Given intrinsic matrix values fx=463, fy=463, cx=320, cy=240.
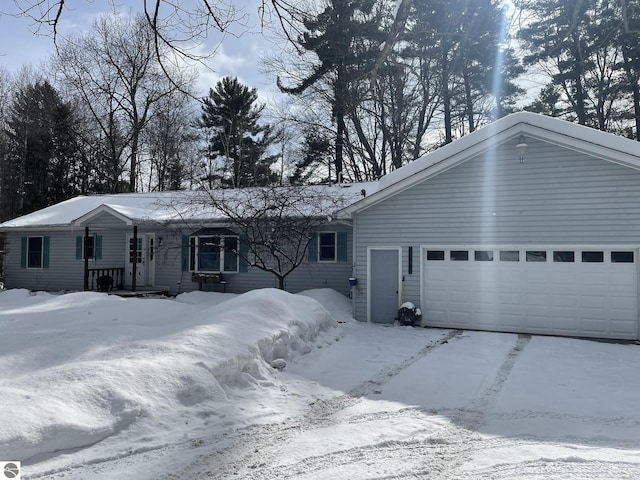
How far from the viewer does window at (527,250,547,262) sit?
10.5 metres

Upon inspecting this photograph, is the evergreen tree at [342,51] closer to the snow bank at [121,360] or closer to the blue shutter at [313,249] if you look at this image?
the snow bank at [121,360]

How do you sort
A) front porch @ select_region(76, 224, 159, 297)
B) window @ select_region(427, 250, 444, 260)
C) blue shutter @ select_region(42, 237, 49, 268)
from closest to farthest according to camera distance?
window @ select_region(427, 250, 444, 260) < front porch @ select_region(76, 224, 159, 297) < blue shutter @ select_region(42, 237, 49, 268)

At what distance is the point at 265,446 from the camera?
4094 millimetres

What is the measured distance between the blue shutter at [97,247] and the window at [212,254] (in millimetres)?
3933

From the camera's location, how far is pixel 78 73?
80.9ft

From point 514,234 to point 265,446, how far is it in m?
8.49

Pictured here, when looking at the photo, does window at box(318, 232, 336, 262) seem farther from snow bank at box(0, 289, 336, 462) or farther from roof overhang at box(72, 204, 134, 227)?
roof overhang at box(72, 204, 134, 227)

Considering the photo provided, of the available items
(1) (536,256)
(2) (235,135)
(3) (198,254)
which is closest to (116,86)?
(2) (235,135)

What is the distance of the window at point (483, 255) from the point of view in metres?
10.9

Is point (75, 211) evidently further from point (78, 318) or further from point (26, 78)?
point (26, 78)

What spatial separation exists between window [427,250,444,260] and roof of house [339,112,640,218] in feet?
5.72

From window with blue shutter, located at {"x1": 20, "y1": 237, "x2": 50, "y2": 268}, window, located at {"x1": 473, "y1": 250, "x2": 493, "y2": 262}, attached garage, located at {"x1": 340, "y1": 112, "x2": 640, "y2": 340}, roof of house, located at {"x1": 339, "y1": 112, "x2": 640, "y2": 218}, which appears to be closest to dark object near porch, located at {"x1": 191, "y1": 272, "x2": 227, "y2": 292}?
attached garage, located at {"x1": 340, "y1": 112, "x2": 640, "y2": 340}

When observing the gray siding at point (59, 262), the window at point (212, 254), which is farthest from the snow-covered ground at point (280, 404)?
the gray siding at point (59, 262)

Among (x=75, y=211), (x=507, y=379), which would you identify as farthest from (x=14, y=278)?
(x=507, y=379)
